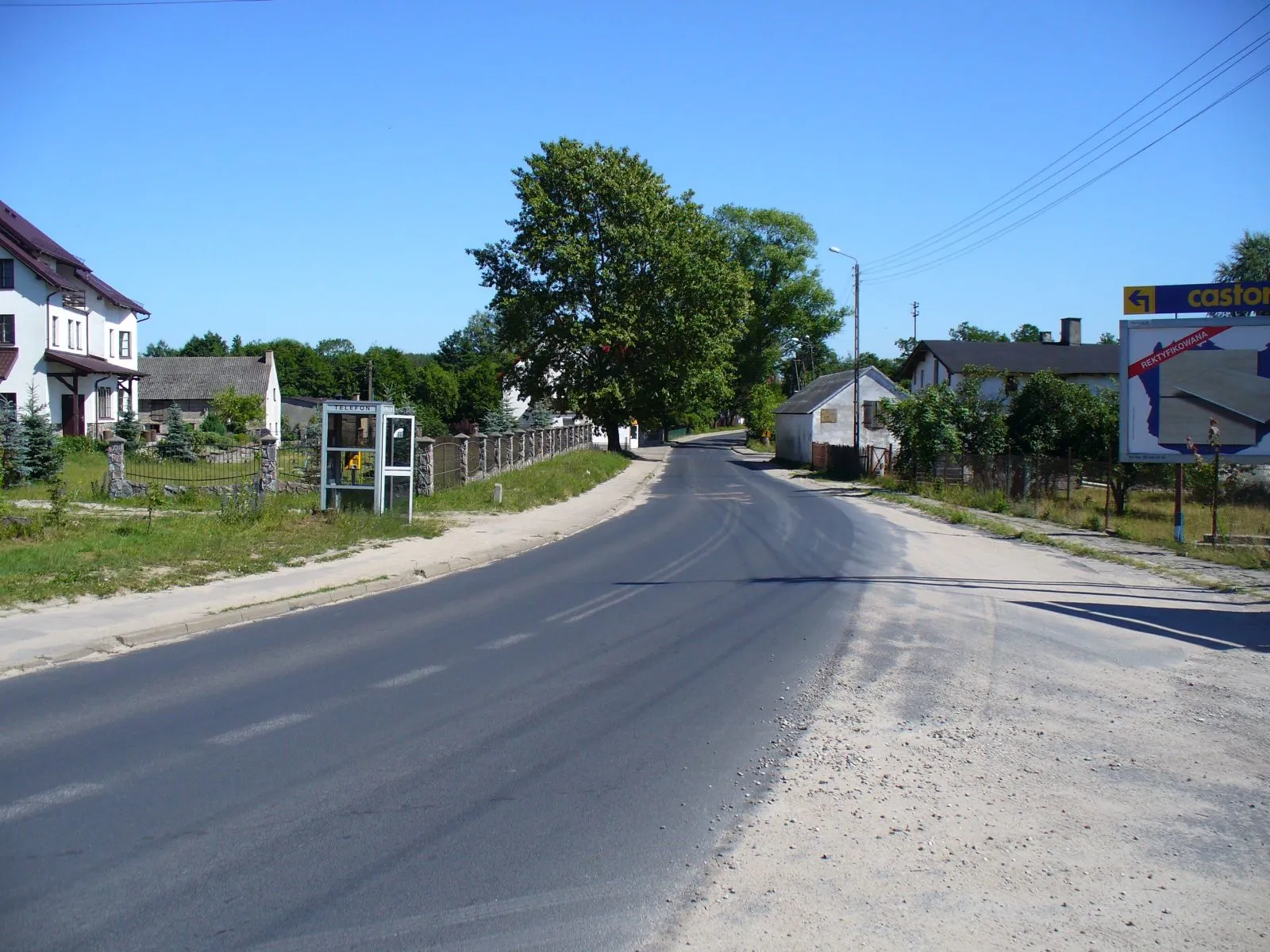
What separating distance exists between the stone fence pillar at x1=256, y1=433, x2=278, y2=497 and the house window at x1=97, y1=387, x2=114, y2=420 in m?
30.5

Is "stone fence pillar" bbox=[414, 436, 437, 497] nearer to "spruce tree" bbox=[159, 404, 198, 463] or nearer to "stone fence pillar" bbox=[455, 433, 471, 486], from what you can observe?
"stone fence pillar" bbox=[455, 433, 471, 486]

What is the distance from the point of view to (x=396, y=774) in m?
6.23

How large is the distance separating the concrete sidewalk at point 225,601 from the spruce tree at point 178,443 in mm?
22842

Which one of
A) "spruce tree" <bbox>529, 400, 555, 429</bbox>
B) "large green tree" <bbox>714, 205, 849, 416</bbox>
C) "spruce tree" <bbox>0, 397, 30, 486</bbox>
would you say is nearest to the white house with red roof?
"spruce tree" <bbox>0, 397, 30, 486</bbox>

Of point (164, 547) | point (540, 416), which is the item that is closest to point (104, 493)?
point (164, 547)

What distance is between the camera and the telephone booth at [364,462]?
67.5 feet

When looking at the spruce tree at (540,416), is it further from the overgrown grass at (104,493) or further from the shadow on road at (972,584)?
the shadow on road at (972,584)

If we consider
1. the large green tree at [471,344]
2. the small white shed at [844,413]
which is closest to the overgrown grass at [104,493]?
the small white shed at [844,413]

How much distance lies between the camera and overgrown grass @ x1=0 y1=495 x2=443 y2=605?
12672 mm

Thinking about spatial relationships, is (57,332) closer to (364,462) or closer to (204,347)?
(364,462)

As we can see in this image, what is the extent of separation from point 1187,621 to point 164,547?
1440 cm

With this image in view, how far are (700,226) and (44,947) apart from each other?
55.4m

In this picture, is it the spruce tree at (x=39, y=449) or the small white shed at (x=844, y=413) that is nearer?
the spruce tree at (x=39, y=449)

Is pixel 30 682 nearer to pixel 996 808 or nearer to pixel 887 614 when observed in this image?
pixel 996 808
